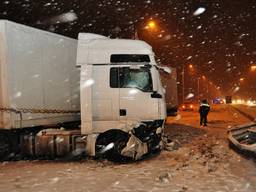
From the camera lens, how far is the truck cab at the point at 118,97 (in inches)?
436

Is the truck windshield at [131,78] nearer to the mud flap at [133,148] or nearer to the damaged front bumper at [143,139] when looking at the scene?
the damaged front bumper at [143,139]

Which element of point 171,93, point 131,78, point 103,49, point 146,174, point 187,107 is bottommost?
point 146,174

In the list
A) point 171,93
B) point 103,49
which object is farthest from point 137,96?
point 171,93

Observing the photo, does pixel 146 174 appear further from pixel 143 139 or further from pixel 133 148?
pixel 143 139

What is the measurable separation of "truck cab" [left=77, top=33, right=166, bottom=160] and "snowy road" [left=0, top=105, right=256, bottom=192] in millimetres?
647

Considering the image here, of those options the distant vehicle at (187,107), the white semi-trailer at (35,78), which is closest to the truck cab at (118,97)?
the white semi-trailer at (35,78)

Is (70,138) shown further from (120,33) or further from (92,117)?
(120,33)

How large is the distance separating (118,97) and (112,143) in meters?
1.26

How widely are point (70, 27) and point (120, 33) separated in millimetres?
5098

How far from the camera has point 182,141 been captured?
627 inches

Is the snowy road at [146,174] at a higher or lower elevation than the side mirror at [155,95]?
lower

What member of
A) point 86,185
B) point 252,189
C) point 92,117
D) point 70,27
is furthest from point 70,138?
point 70,27

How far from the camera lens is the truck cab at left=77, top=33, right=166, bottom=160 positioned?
36.4 ft

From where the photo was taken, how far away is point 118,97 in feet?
36.6
